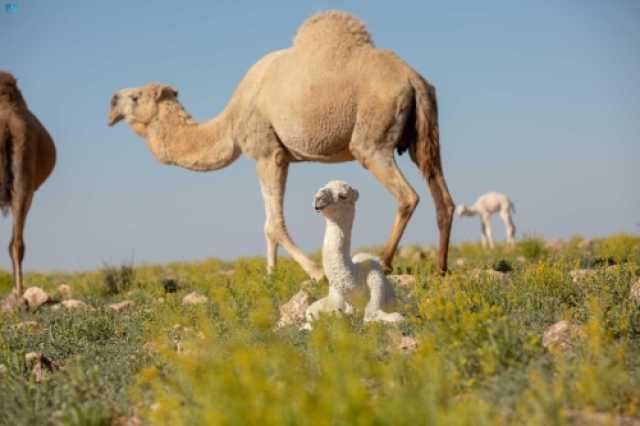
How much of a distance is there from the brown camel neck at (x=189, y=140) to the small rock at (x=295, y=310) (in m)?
4.29

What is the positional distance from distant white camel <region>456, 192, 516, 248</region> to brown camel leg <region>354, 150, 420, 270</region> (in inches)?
539

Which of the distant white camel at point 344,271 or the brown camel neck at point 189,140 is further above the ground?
the brown camel neck at point 189,140

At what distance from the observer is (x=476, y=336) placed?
4.41 metres

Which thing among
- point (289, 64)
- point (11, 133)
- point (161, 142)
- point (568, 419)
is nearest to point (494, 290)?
point (568, 419)

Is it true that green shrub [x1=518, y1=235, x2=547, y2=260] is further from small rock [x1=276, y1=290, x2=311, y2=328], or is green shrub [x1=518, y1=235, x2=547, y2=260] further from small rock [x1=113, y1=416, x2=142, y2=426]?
small rock [x1=113, y1=416, x2=142, y2=426]

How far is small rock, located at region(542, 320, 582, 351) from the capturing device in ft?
16.1

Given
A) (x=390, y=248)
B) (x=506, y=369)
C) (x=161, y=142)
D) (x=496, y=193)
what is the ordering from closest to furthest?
(x=506, y=369), (x=390, y=248), (x=161, y=142), (x=496, y=193)

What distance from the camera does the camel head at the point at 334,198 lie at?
6.14m

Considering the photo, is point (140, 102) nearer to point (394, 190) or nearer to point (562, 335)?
point (394, 190)

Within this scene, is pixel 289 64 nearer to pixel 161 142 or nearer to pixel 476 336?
pixel 161 142

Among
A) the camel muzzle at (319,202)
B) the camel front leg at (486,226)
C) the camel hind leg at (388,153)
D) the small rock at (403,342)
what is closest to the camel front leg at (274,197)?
the camel hind leg at (388,153)

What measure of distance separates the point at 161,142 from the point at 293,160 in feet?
6.92

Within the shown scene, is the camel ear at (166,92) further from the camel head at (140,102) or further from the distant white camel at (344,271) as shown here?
the distant white camel at (344,271)

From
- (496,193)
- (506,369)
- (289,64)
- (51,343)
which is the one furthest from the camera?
(496,193)
